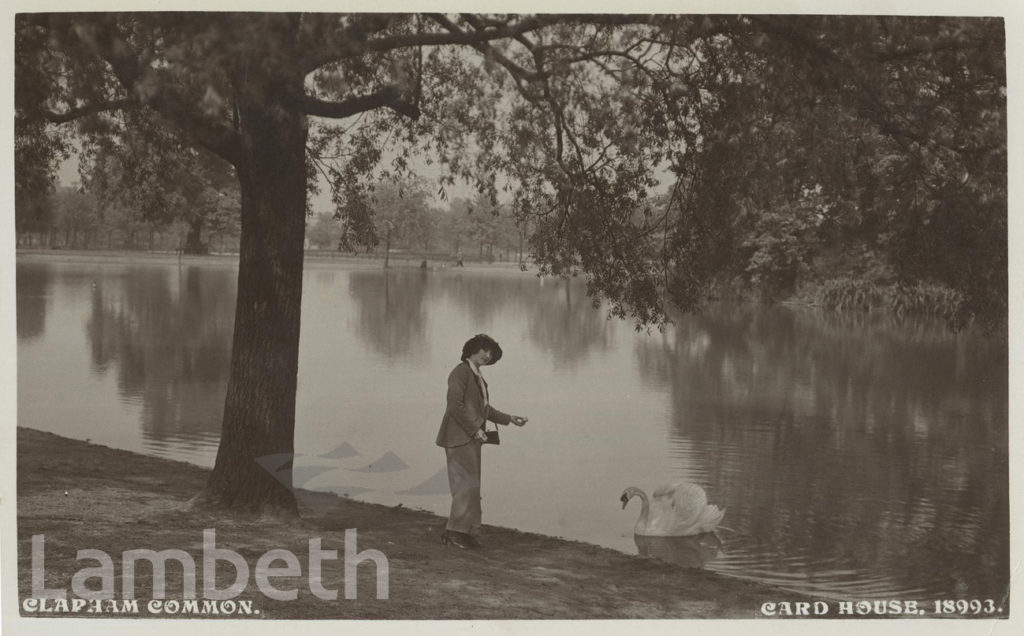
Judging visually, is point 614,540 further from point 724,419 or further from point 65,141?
point 724,419

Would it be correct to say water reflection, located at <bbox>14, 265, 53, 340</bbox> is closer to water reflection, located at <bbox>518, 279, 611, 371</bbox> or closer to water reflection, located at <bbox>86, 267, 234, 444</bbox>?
water reflection, located at <bbox>86, 267, 234, 444</bbox>

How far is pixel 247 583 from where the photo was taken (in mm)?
7816

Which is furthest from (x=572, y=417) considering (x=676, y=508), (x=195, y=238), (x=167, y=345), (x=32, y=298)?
(x=167, y=345)

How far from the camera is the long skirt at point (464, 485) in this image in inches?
334

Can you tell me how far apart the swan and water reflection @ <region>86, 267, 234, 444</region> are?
585 cm

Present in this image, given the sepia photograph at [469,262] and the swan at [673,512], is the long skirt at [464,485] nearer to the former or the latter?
the sepia photograph at [469,262]

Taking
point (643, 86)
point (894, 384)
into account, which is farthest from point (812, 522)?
point (894, 384)

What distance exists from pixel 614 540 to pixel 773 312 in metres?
27.0

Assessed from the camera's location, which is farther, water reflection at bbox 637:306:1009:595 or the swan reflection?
water reflection at bbox 637:306:1009:595

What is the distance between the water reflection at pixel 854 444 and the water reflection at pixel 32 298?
21.2 feet

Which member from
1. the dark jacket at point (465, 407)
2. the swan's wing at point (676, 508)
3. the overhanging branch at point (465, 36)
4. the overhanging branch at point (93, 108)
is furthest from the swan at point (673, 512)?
the overhanging branch at point (93, 108)

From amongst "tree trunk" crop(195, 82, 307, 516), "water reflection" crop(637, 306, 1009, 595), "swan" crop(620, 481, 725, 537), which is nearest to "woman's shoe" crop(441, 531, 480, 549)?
"tree trunk" crop(195, 82, 307, 516)

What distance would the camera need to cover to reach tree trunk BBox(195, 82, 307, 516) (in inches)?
348

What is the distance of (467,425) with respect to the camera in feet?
27.2
